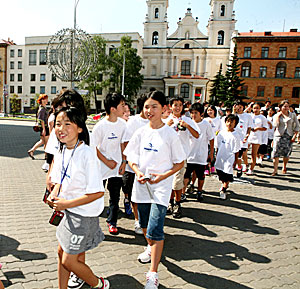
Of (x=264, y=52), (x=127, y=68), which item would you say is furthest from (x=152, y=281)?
(x=264, y=52)

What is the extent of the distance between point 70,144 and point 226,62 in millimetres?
56997

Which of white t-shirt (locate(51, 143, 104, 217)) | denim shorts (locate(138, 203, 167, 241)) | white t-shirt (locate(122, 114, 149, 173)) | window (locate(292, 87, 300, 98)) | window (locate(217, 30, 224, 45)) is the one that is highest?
window (locate(217, 30, 224, 45))

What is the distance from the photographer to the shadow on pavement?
2914 millimetres

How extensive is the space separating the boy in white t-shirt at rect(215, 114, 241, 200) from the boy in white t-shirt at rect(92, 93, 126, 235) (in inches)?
105

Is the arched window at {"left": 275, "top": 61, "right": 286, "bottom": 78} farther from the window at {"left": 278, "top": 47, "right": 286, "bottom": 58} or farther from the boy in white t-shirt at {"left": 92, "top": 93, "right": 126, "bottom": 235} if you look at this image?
the boy in white t-shirt at {"left": 92, "top": 93, "right": 126, "bottom": 235}

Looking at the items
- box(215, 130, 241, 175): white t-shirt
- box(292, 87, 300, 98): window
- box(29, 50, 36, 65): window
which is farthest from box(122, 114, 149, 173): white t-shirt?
box(29, 50, 36, 65): window

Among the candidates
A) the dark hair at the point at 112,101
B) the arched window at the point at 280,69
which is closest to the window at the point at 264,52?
the arched window at the point at 280,69

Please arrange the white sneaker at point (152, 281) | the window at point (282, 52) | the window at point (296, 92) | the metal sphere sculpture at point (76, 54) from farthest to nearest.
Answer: the window at point (282, 52), the window at point (296, 92), the metal sphere sculpture at point (76, 54), the white sneaker at point (152, 281)

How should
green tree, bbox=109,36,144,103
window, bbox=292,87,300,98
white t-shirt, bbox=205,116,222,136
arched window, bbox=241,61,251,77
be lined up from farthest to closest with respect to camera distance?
arched window, bbox=241,61,251,77, window, bbox=292,87,300,98, green tree, bbox=109,36,144,103, white t-shirt, bbox=205,116,222,136

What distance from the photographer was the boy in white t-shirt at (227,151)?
19.0 feet

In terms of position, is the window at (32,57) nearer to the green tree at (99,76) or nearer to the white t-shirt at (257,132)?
the green tree at (99,76)

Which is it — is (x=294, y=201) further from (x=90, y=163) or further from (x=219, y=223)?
(x=90, y=163)

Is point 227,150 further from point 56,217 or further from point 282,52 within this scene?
point 282,52

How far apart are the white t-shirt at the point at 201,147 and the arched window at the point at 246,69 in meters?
49.2
